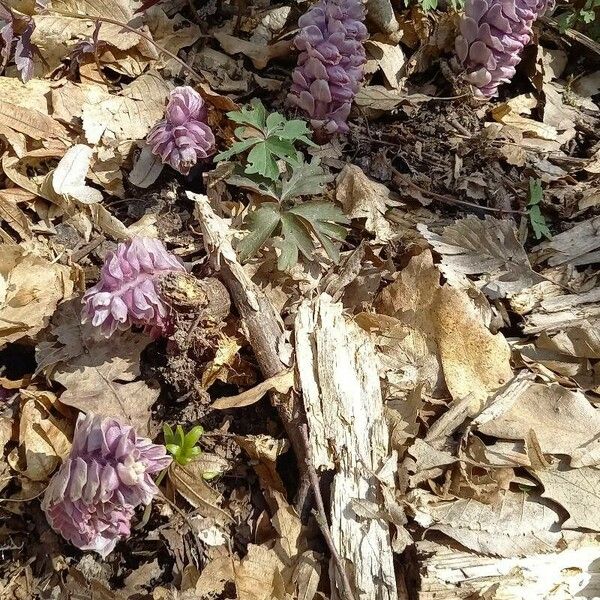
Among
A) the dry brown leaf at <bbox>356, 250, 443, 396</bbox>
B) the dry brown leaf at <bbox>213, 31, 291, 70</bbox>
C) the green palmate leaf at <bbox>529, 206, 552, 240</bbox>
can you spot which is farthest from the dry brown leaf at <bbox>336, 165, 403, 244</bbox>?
the dry brown leaf at <bbox>213, 31, 291, 70</bbox>

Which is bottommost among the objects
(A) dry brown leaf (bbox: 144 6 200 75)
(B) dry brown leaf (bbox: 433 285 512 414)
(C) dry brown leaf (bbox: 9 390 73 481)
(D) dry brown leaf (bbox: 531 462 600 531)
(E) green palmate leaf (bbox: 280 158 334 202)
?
(C) dry brown leaf (bbox: 9 390 73 481)

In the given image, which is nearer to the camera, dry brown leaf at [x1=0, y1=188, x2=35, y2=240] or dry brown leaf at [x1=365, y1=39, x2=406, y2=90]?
dry brown leaf at [x1=0, y1=188, x2=35, y2=240]

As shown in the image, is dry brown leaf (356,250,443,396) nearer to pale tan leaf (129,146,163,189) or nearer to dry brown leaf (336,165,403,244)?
dry brown leaf (336,165,403,244)

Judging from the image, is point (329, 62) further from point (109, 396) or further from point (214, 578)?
point (214, 578)

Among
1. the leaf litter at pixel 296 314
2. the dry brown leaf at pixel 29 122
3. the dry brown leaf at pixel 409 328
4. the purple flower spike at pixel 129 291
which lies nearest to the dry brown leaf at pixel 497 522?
the leaf litter at pixel 296 314

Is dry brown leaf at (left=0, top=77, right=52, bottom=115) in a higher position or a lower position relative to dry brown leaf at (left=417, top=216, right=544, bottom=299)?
higher

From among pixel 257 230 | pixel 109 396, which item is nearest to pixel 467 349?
pixel 257 230

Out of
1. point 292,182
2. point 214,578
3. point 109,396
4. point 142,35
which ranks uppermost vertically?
point 142,35
